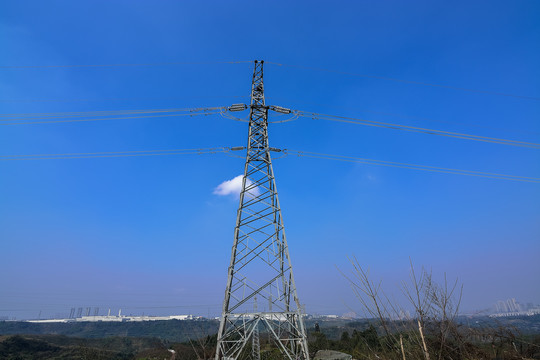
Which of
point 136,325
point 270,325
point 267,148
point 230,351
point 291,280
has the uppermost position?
point 267,148


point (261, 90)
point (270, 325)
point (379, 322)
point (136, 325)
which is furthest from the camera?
point (136, 325)

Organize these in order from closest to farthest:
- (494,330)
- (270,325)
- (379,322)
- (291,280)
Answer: (379,322)
(270,325)
(291,280)
(494,330)

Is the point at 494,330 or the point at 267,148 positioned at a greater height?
the point at 267,148

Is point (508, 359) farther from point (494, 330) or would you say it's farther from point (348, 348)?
point (348, 348)

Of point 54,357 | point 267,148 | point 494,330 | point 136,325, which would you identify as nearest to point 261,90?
point 267,148

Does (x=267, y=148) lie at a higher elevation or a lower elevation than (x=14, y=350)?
higher

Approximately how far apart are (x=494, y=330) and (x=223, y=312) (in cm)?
965

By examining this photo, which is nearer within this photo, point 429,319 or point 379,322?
point 379,322

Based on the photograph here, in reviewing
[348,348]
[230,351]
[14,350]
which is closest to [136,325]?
[14,350]

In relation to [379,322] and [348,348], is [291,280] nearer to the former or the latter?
[379,322]

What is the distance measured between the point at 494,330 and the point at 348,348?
42.8 metres

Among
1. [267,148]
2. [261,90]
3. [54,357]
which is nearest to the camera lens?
[267,148]

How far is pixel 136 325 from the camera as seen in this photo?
18575 cm

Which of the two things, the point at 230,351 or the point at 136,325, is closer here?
the point at 230,351
